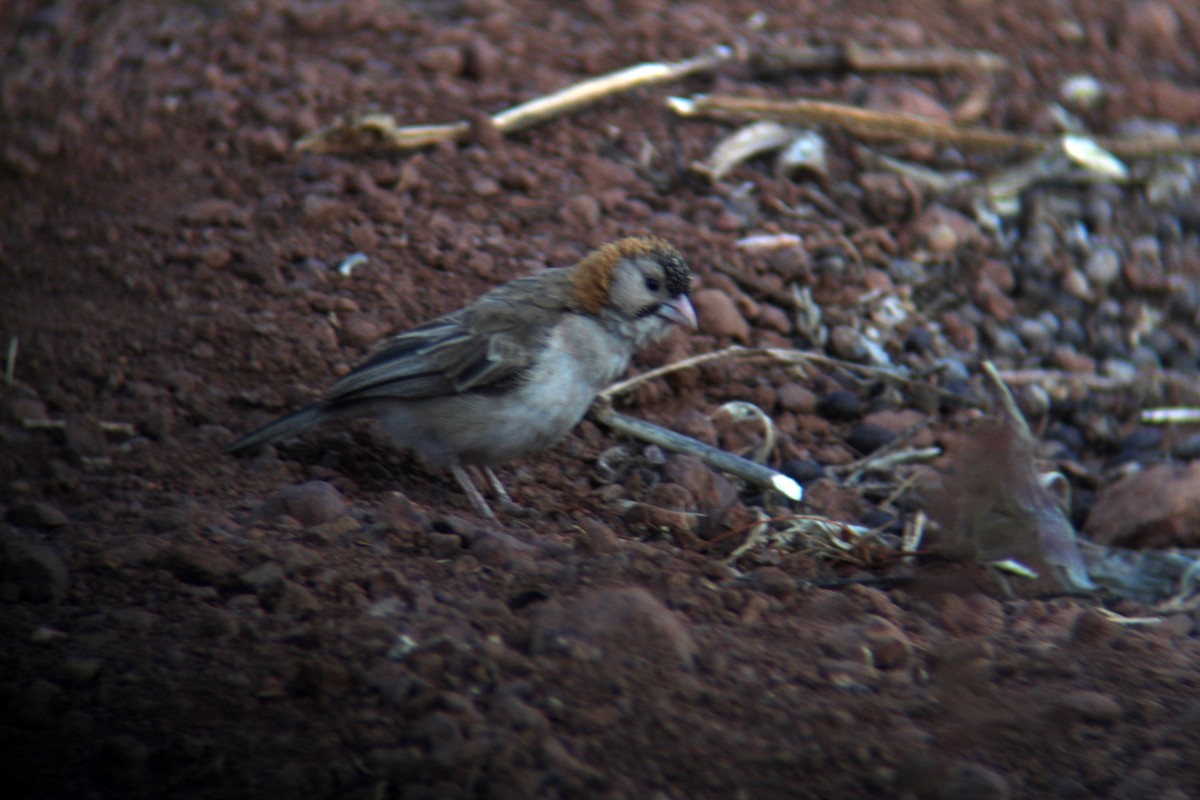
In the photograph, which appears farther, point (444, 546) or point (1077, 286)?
point (1077, 286)

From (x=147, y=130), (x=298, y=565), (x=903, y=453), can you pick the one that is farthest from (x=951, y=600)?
(x=147, y=130)

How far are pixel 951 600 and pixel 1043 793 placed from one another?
3.84 ft

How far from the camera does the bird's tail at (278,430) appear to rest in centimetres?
496

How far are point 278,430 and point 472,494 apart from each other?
810 millimetres

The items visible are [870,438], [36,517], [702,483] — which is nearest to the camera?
[36,517]

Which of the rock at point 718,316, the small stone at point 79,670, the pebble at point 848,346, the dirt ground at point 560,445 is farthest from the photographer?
the pebble at point 848,346

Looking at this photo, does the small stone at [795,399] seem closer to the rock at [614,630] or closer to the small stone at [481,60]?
the rock at [614,630]

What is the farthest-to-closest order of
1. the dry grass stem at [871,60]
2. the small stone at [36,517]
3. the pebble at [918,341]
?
1. the dry grass stem at [871,60]
2. the pebble at [918,341]
3. the small stone at [36,517]

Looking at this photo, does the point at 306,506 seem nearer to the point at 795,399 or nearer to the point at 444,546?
the point at 444,546

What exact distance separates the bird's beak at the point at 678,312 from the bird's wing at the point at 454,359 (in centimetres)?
49

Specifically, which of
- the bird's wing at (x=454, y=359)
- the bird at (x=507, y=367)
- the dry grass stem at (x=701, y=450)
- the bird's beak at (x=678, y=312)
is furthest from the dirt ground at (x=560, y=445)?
the bird's beak at (x=678, y=312)

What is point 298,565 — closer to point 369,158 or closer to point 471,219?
point 471,219

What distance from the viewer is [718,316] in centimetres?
620

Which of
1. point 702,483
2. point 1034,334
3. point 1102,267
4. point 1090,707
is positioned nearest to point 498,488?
point 702,483
